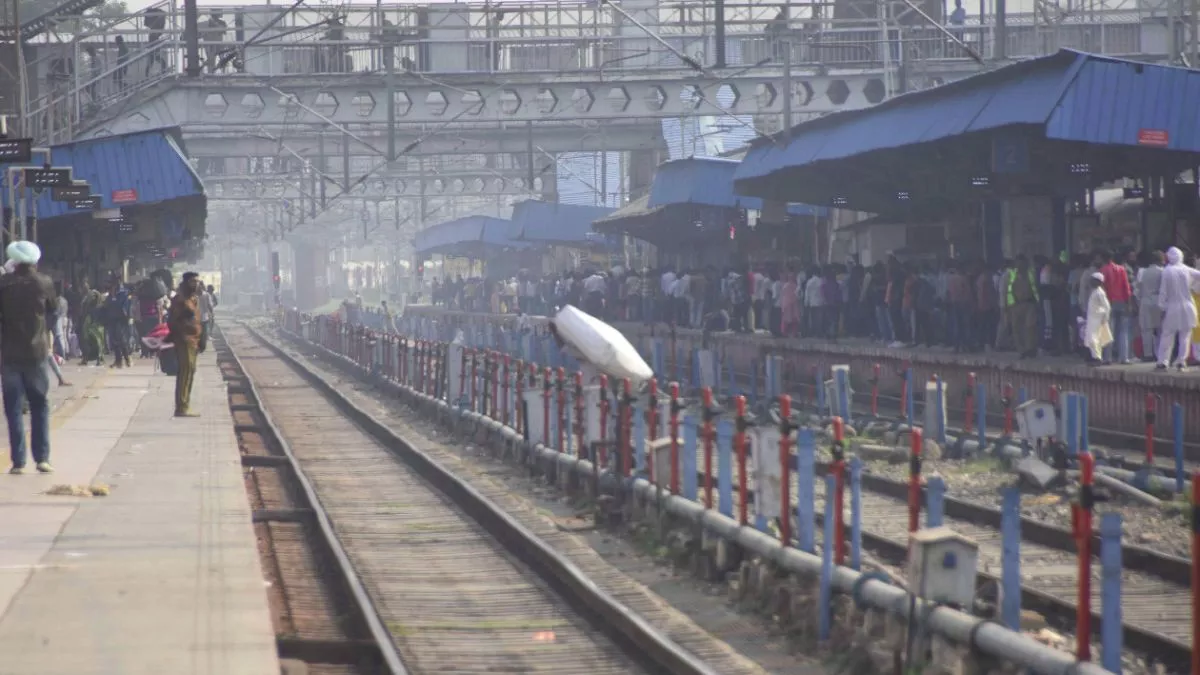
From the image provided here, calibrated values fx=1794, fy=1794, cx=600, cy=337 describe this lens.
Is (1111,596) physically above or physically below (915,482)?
below

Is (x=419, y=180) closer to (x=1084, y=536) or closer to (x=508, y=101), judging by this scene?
(x=508, y=101)

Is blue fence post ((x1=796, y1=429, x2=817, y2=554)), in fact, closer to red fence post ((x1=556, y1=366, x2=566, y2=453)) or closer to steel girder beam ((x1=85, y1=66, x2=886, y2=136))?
red fence post ((x1=556, y1=366, x2=566, y2=453))

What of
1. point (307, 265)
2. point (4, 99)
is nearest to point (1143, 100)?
point (4, 99)

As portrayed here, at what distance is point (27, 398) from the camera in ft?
48.0

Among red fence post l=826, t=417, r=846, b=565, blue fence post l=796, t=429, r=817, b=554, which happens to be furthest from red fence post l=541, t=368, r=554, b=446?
red fence post l=826, t=417, r=846, b=565

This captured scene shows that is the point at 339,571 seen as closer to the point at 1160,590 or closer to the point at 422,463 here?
the point at 1160,590

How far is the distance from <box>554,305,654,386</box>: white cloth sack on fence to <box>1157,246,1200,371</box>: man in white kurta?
8.44 meters

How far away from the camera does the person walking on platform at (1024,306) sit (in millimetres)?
25344

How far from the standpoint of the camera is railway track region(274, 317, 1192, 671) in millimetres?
9797

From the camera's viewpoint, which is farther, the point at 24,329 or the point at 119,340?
the point at 119,340

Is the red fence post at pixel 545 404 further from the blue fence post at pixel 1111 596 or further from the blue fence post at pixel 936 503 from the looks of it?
the blue fence post at pixel 1111 596

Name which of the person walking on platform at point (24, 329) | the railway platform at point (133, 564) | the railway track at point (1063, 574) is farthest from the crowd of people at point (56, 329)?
the railway track at point (1063, 574)

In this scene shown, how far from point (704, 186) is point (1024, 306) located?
16.7 m

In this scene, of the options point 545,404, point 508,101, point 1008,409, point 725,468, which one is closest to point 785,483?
point 725,468
